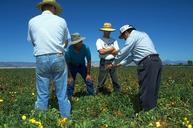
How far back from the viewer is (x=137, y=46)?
747 cm

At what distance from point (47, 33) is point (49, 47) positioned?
0.25 m

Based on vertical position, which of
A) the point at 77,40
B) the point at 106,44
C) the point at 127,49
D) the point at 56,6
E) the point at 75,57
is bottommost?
the point at 75,57

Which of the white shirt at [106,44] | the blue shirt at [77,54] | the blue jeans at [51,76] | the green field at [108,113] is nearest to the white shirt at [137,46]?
the green field at [108,113]

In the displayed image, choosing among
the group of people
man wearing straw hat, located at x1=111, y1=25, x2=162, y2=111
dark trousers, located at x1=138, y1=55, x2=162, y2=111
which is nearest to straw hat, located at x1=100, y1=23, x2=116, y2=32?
the group of people

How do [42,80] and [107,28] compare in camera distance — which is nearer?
[42,80]

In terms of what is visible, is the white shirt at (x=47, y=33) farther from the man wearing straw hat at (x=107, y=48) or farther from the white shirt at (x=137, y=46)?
the man wearing straw hat at (x=107, y=48)

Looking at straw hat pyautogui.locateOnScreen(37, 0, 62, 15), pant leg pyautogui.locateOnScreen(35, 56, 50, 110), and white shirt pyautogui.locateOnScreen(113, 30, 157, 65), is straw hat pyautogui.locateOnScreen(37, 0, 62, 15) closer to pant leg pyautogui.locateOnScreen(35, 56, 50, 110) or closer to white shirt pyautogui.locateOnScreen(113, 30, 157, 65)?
pant leg pyautogui.locateOnScreen(35, 56, 50, 110)

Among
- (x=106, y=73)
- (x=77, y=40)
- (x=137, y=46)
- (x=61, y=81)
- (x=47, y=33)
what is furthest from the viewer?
(x=106, y=73)

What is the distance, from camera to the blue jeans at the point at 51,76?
665cm

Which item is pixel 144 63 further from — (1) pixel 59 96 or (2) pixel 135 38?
(1) pixel 59 96

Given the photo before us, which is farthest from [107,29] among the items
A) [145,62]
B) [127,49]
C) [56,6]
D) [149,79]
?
[56,6]

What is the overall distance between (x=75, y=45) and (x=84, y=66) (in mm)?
635

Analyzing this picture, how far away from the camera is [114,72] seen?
400 inches

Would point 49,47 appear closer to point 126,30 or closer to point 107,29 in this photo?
point 126,30
